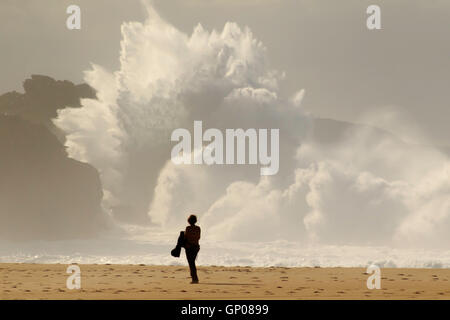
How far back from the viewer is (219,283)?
1950cm

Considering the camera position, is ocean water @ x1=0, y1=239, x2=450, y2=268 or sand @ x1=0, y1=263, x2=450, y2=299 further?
ocean water @ x1=0, y1=239, x2=450, y2=268

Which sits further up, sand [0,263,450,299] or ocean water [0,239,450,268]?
ocean water [0,239,450,268]

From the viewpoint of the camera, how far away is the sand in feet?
55.6

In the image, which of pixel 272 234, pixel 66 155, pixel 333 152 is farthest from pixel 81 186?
pixel 333 152

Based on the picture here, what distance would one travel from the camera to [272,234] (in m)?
59.6

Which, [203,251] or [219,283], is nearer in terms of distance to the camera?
[219,283]

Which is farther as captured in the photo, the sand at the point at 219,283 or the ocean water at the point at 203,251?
the ocean water at the point at 203,251

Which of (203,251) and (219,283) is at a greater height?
(203,251)

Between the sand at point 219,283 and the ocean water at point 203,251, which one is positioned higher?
the ocean water at point 203,251

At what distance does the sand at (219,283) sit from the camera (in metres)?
17.0
